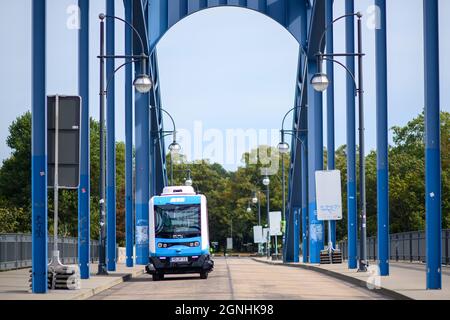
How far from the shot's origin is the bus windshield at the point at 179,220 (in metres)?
33.4

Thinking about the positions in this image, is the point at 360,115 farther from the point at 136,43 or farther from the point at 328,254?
the point at 136,43

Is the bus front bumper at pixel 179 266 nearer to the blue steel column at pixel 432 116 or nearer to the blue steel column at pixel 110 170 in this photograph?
the blue steel column at pixel 110 170

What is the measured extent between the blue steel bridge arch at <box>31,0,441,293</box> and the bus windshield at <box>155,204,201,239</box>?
405 cm

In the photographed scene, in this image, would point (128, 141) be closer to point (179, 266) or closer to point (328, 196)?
point (328, 196)

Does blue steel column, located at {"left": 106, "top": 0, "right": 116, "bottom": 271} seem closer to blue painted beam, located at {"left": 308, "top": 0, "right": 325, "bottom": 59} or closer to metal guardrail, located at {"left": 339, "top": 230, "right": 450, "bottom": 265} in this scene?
metal guardrail, located at {"left": 339, "top": 230, "right": 450, "bottom": 265}

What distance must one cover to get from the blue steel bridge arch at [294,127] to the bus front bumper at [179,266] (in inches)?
135

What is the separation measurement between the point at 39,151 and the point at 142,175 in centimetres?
3008

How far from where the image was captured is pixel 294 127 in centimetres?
6981

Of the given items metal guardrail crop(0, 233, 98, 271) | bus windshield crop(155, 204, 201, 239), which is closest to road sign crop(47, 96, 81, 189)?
bus windshield crop(155, 204, 201, 239)

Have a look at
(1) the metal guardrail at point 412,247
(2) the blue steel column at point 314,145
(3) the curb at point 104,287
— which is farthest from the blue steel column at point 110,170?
(2) the blue steel column at point 314,145

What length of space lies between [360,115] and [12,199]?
200 ft

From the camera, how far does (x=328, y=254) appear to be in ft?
150

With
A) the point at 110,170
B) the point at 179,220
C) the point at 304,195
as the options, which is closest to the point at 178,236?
the point at 179,220
